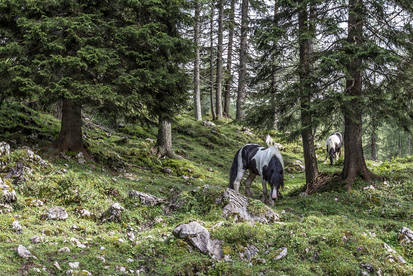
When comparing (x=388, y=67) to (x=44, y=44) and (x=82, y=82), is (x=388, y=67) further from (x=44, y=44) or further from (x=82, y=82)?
(x=44, y=44)

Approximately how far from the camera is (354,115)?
9.82 meters

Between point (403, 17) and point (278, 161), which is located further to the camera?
point (403, 17)

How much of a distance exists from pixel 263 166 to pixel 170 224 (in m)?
3.58

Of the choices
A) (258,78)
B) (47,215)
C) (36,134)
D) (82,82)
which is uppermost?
(258,78)

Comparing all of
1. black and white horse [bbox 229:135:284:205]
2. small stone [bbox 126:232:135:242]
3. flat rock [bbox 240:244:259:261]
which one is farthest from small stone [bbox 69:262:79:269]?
black and white horse [bbox 229:135:284:205]

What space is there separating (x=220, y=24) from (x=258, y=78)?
13965 mm

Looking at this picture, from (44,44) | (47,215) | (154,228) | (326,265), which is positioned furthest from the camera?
(44,44)

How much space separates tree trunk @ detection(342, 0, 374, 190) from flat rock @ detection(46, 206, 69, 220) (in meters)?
7.78

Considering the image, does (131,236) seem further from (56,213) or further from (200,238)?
(56,213)

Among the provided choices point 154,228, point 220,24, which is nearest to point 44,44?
point 154,228

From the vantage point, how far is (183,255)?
5.34 metres

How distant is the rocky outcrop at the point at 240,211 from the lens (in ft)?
23.6

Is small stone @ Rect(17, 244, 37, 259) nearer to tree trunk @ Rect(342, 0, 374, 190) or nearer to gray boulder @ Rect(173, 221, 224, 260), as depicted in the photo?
gray boulder @ Rect(173, 221, 224, 260)

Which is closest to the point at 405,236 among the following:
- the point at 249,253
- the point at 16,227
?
the point at 249,253
